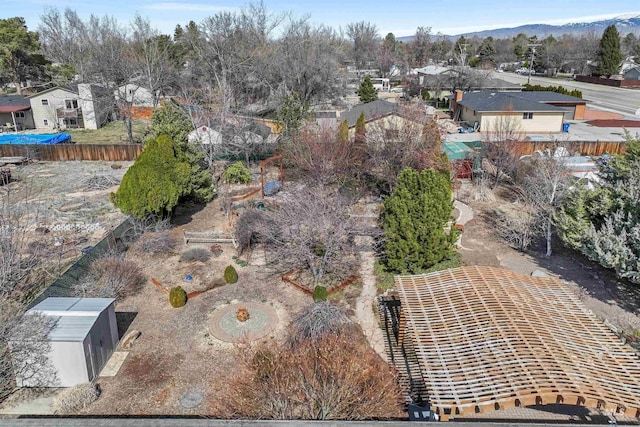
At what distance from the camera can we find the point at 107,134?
4662cm

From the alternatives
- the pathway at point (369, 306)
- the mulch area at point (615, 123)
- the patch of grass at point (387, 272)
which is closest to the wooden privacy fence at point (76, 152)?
the pathway at point (369, 306)

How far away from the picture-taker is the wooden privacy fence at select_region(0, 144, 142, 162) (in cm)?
3672

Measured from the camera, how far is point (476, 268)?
1418 centimetres

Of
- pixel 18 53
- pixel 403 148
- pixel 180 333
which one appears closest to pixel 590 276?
pixel 403 148

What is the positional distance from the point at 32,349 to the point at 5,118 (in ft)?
148

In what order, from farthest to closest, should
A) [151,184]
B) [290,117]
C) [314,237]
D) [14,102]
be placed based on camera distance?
[14,102] < [290,117] < [151,184] < [314,237]

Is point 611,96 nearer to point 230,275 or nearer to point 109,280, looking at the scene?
point 230,275

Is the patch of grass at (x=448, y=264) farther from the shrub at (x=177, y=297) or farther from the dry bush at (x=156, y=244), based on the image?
the dry bush at (x=156, y=244)

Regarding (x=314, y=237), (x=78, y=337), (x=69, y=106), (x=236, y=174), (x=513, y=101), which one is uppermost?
(x=69, y=106)

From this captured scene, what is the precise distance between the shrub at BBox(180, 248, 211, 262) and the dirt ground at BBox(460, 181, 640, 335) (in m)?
11.4

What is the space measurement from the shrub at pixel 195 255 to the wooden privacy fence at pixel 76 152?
19.3 m

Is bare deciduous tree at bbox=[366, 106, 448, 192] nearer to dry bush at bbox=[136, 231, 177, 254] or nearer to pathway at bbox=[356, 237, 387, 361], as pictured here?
pathway at bbox=[356, 237, 387, 361]

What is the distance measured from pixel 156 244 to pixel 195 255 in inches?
75.8

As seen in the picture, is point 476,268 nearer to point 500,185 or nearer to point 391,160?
point 391,160
